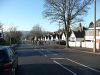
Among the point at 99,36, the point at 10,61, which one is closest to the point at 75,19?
the point at 99,36

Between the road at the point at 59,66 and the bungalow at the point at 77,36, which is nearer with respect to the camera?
the road at the point at 59,66

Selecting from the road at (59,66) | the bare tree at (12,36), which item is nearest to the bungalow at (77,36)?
the bare tree at (12,36)

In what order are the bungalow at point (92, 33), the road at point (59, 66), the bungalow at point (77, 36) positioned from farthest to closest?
the bungalow at point (77, 36), the bungalow at point (92, 33), the road at point (59, 66)

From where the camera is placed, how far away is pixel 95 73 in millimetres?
15516

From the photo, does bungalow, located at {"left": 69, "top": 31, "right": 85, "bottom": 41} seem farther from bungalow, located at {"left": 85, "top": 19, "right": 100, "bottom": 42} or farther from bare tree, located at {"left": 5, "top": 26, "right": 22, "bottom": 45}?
bungalow, located at {"left": 85, "top": 19, "right": 100, "bottom": 42}

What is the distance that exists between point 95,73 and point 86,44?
5455cm

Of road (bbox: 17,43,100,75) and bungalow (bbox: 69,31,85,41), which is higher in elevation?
bungalow (bbox: 69,31,85,41)

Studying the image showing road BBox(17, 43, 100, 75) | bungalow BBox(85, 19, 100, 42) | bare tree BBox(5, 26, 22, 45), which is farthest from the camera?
bare tree BBox(5, 26, 22, 45)

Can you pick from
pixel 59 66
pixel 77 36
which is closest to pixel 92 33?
pixel 77 36

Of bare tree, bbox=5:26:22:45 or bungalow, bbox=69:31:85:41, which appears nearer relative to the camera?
bare tree, bbox=5:26:22:45

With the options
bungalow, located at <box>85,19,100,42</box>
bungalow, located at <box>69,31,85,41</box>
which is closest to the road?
bungalow, located at <box>85,19,100,42</box>

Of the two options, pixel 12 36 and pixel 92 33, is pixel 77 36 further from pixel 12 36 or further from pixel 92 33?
pixel 92 33

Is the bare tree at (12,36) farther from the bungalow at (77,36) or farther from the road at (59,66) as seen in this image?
the road at (59,66)

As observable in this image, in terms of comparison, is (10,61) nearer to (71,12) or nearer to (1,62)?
(1,62)
